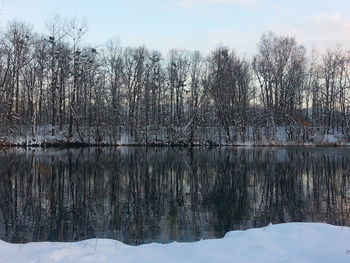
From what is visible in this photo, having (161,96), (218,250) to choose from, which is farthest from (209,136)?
(218,250)

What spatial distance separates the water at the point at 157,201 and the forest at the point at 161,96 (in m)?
30.4

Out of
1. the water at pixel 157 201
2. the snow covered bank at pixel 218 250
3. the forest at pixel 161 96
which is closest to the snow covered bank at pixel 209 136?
the forest at pixel 161 96

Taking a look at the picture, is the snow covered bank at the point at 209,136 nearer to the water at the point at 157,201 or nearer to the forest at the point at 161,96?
the forest at the point at 161,96

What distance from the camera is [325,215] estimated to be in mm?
13438

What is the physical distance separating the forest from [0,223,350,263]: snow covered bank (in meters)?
43.4

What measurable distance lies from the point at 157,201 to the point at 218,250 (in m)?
8.15

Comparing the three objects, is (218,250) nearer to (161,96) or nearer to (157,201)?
(157,201)

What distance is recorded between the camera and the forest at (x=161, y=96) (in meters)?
55.3

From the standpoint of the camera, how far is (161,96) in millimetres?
69812

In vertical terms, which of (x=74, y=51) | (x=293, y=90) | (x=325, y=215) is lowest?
(x=325, y=215)

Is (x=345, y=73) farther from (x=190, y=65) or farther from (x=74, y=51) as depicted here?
(x=74, y=51)

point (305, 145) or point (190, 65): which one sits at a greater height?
point (190, 65)

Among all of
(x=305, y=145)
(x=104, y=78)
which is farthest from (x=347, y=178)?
(x=104, y=78)

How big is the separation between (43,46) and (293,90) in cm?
3894
